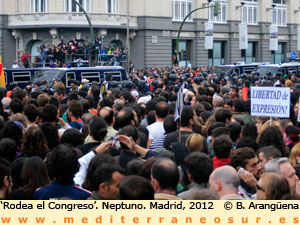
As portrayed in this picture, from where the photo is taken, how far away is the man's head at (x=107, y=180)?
5.34 metres

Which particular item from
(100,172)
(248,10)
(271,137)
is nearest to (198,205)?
(100,172)

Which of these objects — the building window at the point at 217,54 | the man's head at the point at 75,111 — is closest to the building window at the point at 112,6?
the building window at the point at 217,54

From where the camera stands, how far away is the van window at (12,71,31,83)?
23.5 meters

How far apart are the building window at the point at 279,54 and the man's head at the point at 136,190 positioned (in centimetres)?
6222

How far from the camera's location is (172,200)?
4773mm

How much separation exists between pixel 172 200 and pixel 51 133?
331cm

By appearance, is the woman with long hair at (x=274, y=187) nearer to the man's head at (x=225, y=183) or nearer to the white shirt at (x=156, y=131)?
the man's head at (x=225, y=183)

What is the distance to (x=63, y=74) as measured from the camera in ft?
71.4

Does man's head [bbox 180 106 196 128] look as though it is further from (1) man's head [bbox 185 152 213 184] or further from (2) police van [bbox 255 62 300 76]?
(2) police van [bbox 255 62 300 76]

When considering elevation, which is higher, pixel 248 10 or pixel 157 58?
pixel 248 10

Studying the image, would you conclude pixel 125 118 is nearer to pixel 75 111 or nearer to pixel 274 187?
pixel 75 111

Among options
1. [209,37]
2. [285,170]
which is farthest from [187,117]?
→ [209,37]

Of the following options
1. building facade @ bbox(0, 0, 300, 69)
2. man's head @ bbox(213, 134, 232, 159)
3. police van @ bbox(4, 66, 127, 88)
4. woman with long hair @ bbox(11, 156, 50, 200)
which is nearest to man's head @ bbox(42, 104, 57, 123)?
man's head @ bbox(213, 134, 232, 159)

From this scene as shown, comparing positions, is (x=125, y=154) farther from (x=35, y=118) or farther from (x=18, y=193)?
(x=35, y=118)
